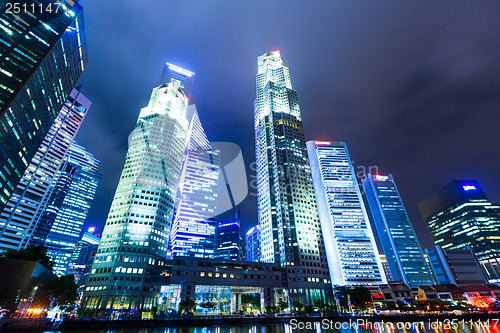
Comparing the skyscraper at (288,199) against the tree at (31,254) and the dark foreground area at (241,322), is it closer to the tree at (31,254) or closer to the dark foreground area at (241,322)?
the dark foreground area at (241,322)

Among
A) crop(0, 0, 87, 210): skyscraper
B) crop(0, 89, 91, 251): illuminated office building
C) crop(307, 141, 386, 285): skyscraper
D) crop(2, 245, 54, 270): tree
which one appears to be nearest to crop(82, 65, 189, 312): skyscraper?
crop(2, 245, 54, 270): tree

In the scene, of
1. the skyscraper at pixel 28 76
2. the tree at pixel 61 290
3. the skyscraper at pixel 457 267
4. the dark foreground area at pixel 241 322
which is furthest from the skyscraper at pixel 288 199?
the skyscraper at pixel 28 76

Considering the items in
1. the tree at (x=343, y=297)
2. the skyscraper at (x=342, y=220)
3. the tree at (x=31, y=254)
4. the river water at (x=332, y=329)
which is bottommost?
the river water at (x=332, y=329)

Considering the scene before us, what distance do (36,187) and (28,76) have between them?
395 feet

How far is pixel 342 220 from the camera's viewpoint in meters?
157

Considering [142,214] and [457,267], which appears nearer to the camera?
[142,214]

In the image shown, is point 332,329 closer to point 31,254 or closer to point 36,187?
point 31,254

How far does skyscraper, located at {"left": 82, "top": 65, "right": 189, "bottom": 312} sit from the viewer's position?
9994 cm

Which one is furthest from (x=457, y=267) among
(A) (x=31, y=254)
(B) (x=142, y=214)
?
(A) (x=31, y=254)

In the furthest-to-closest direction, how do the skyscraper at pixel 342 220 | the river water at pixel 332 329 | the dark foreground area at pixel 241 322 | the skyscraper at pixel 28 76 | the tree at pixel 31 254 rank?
the skyscraper at pixel 342 220, the tree at pixel 31 254, the skyscraper at pixel 28 76, the river water at pixel 332 329, the dark foreground area at pixel 241 322

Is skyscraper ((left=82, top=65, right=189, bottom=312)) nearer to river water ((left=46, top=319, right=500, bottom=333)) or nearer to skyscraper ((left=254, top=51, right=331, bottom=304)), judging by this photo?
river water ((left=46, top=319, right=500, bottom=333))

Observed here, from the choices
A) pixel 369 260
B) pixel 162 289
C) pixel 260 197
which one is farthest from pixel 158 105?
pixel 369 260

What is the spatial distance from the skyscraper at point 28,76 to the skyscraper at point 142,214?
4273cm

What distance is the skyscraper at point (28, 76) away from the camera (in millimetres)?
69188
